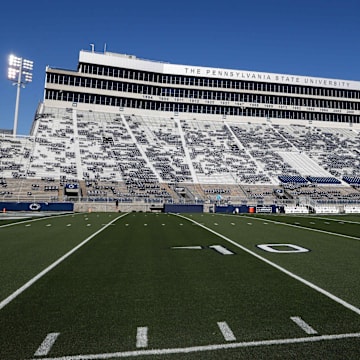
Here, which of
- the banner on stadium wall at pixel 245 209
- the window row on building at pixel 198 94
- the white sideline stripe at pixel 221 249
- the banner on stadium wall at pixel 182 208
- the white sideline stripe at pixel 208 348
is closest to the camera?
the white sideline stripe at pixel 208 348

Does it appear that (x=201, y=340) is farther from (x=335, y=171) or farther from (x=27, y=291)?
(x=335, y=171)

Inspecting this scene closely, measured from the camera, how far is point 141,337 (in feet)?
11.7

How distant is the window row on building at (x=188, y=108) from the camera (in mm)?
60750

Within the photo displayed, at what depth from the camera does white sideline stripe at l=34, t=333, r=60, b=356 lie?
3247 mm

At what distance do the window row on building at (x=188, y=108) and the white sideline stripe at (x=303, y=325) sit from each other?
204 ft

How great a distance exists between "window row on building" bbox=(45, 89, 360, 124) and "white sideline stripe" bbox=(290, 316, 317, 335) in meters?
62.1

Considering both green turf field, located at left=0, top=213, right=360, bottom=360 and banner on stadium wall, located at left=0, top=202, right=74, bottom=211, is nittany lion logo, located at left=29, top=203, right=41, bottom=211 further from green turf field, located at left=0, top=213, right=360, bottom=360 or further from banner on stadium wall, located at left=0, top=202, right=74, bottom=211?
green turf field, located at left=0, top=213, right=360, bottom=360

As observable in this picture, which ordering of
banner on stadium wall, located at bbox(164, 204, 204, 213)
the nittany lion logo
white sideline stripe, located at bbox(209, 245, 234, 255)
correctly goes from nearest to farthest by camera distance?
white sideline stripe, located at bbox(209, 245, 234, 255), the nittany lion logo, banner on stadium wall, located at bbox(164, 204, 204, 213)

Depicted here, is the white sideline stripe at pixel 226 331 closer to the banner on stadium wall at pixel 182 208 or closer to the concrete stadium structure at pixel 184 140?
the banner on stadium wall at pixel 182 208

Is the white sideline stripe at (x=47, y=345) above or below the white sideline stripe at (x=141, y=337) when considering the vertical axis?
below

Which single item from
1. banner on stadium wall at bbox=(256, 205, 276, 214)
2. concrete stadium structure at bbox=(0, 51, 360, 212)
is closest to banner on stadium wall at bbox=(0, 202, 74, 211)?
concrete stadium structure at bbox=(0, 51, 360, 212)

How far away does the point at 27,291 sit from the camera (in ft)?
17.4

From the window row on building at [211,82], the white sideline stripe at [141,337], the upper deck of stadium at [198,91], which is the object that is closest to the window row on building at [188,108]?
the upper deck of stadium at [198,91]

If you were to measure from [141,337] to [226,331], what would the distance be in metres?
0.99
